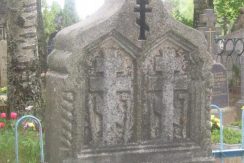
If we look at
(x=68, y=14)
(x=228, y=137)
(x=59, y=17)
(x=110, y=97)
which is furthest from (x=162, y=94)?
(x=59, y=17)

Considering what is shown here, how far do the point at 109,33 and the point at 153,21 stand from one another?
0.48 metres

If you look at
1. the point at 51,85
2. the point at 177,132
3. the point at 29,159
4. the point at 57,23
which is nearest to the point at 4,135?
the point at 29,159

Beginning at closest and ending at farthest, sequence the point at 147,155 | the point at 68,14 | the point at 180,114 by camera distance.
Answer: the point at 147,155
the point at 180,114
the point at 68,14

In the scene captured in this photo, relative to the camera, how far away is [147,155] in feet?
18.3

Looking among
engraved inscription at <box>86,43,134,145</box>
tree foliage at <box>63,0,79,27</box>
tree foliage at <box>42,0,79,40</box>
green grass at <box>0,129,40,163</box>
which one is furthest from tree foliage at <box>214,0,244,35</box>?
engraved inscription at <box>86,43,134,145</box>

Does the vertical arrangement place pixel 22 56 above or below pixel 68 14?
below

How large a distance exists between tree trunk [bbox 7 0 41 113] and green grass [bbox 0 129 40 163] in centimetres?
181

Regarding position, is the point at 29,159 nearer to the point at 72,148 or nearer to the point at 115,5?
the point at 72,148

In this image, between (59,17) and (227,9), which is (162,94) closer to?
(227,9)

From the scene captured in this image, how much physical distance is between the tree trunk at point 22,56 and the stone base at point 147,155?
415 cm

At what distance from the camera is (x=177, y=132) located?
18.8 ft

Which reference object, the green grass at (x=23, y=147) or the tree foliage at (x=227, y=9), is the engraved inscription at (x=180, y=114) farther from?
the tree foliage at (x=227, y=9)

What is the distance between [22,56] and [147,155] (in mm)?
4464

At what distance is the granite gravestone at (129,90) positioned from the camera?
5.27m
